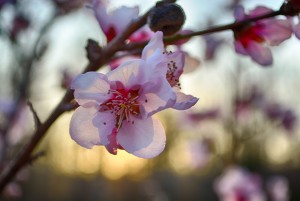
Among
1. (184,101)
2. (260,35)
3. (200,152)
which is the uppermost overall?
(184,101)

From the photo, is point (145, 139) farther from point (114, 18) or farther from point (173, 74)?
point (114, 18)

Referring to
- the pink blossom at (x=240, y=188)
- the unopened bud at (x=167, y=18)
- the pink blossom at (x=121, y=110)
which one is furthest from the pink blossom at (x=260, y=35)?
the pink blossom at (x=240, y=188)

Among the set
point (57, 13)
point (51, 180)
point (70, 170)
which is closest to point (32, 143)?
point (57, 13)

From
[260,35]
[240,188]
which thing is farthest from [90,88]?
[240,188]

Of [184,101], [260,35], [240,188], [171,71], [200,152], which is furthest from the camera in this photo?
[200,152]

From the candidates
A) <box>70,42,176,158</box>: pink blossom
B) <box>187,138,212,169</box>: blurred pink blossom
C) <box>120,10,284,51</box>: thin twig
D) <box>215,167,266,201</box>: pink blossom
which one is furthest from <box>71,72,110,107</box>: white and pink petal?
<box>187,138,212,169</box>: blurred pink blossom

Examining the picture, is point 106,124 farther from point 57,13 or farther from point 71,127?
point 57,13
